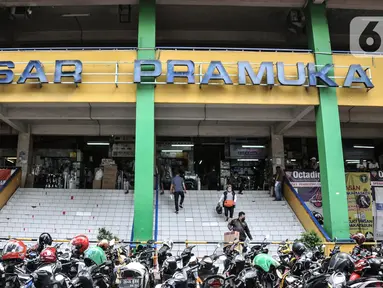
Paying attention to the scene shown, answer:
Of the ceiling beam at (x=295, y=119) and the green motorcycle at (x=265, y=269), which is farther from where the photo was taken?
the ceiling beam at (x=295, y=119)

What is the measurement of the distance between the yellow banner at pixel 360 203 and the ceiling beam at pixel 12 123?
13.5m

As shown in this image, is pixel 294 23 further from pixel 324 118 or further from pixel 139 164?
pixel 139 164

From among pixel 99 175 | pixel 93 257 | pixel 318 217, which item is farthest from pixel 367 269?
pixel 99 175

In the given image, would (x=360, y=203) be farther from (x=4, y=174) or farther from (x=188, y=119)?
(x=4, y=174)

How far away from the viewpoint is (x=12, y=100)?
40.6 ft

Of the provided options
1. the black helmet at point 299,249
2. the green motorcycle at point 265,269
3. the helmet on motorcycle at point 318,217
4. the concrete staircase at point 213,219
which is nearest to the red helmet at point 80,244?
the green motorcycle at point 265,269

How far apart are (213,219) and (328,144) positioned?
4.70 meters

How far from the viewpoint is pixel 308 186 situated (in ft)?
49.4

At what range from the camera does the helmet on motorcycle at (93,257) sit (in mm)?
6547

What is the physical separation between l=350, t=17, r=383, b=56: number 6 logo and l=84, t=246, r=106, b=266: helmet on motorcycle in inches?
545

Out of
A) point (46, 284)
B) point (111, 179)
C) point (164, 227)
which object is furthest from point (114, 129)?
point (46, 284)

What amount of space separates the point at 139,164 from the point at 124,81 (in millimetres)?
2872

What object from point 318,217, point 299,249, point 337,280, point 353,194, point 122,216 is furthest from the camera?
point 353,194

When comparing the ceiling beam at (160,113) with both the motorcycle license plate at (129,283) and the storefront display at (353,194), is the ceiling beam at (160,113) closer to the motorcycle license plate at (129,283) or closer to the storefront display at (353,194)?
the storefront display at (353,194)
